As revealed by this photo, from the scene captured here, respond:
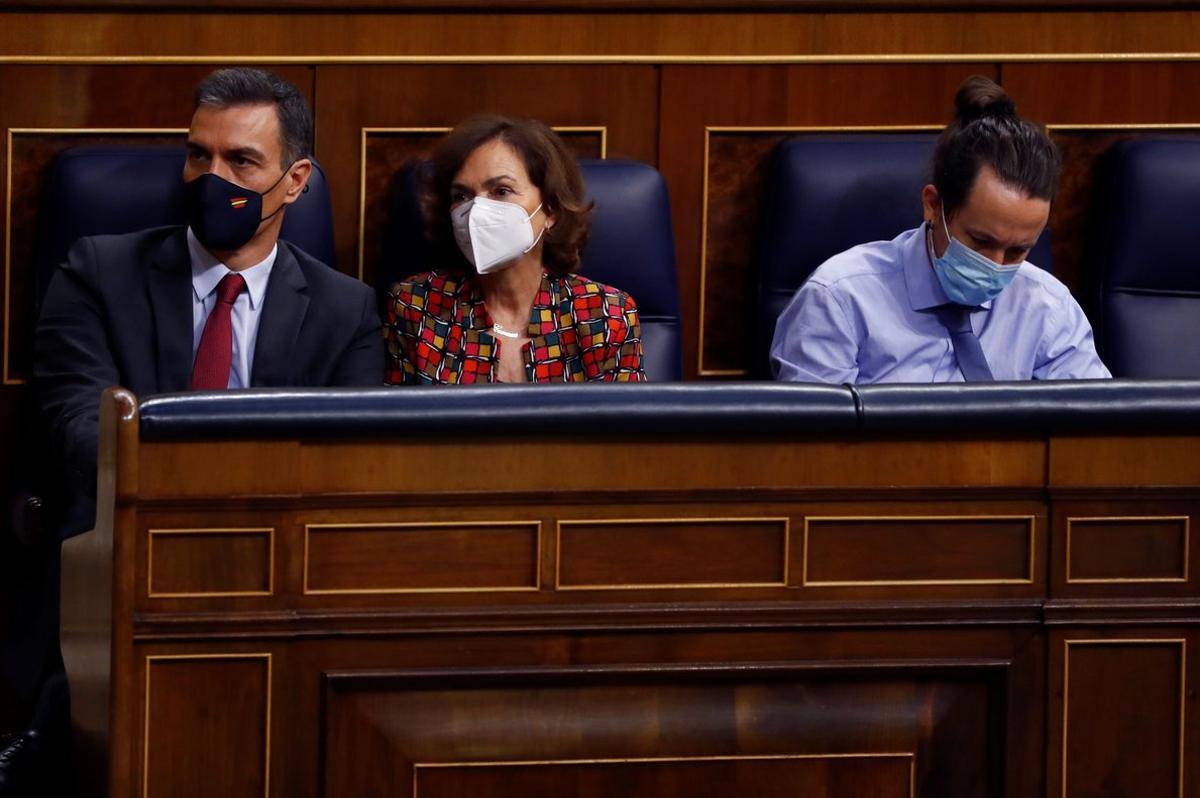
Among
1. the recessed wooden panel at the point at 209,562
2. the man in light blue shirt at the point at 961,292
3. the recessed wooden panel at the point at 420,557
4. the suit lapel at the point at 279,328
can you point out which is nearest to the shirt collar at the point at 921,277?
the man in light blue shirt at the point at 961,292

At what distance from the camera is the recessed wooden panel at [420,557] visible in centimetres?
153

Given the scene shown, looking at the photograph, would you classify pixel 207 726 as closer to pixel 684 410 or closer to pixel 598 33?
pixel 684 410

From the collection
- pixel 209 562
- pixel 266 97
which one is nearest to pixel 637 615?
pixel 209 562

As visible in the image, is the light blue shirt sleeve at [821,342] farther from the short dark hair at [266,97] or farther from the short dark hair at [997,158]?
the short dark hair at [266,97]

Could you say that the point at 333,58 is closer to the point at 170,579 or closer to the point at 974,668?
the point at 170,579

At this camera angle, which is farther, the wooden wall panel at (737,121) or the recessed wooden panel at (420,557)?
the wooden wall panel at (737,121)

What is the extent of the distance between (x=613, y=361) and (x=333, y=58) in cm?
63

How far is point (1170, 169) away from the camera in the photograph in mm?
2549

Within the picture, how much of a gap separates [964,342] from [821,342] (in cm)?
19

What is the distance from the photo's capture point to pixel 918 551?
1618mm

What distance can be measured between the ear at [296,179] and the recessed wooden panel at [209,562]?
33.6 inches

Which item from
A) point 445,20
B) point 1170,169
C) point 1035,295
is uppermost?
point 445,20

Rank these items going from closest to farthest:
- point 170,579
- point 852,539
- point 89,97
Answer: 1. point 170,579
2. point 852,539
3. point 89,97

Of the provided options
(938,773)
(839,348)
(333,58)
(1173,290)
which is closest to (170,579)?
(938,773)
